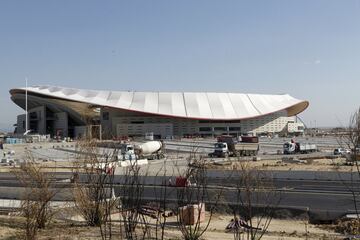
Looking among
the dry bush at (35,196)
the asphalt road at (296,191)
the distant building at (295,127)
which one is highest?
the distant building at (295,127)

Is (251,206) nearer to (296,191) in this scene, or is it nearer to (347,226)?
(347,226)

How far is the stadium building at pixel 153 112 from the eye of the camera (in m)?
101

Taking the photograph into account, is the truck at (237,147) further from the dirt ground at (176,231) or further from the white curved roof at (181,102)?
the white curved roof at (181,102)

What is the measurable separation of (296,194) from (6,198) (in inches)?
476

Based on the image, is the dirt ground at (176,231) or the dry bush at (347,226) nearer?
the dirt ground at (176,231)

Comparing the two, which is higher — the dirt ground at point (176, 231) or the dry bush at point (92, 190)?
the dry bush at point (92, 190)

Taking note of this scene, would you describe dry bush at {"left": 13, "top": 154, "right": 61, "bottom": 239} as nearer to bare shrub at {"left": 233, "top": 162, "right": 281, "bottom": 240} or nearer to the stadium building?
bare shrub at {"left": 233, "top": 162, "right": 281, "bottom": 240}

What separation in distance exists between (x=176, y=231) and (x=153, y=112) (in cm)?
8993

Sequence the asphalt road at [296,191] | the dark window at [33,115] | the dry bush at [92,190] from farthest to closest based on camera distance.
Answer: the dark window at [33,115] → the asphalt road at [296,191] → the dry bush at [92,190]

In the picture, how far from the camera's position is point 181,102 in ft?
357

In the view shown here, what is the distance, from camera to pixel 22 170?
1080 centimetres

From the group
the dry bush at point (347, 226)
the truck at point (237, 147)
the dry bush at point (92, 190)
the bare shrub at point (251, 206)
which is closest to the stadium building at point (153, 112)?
the truck at point (237, 147)

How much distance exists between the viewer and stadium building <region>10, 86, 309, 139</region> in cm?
10094

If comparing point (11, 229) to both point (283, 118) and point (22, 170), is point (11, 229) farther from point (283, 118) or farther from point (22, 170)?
point (283, 118)
